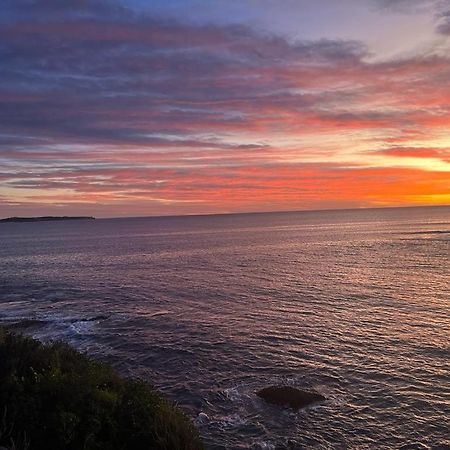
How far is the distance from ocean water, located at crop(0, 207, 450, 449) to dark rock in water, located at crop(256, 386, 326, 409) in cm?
55

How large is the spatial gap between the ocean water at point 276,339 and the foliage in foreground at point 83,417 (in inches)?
177

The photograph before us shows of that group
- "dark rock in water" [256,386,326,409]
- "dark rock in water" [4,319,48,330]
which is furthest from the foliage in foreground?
"dark rock in water" [4,319,48,330]

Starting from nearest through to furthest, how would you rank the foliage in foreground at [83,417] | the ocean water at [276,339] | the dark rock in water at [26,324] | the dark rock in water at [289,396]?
1. the foliage in foreground at [83,417]
2. the ocean water at [276,339]
3. the dark rock in water at [289,396]
4. the dark rock in water at [26,324]

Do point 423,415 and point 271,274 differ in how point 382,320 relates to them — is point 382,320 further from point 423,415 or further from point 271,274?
point 271,274

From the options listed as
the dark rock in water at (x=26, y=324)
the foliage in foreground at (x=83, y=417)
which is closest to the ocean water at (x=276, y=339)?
the dark rock in water at (x=26, y=324)

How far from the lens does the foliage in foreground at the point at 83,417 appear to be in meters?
12.0

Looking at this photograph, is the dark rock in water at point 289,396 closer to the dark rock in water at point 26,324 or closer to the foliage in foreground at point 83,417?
the foliage in foreground at point 83,417

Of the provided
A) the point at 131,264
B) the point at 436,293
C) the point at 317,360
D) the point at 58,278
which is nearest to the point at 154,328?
the point at 317,360

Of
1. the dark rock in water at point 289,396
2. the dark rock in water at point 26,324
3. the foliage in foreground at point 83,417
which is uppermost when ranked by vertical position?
the foliage in foreground at point 83,417

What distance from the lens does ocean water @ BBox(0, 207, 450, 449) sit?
59.9 feet

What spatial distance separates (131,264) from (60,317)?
40.4 meters

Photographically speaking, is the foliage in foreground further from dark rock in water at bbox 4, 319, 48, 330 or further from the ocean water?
dark rock in water at bbox 4, 319, 48, 330

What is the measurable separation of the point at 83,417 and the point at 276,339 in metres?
19.0

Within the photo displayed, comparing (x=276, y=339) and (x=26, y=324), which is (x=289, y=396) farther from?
(x=26, y=324)
